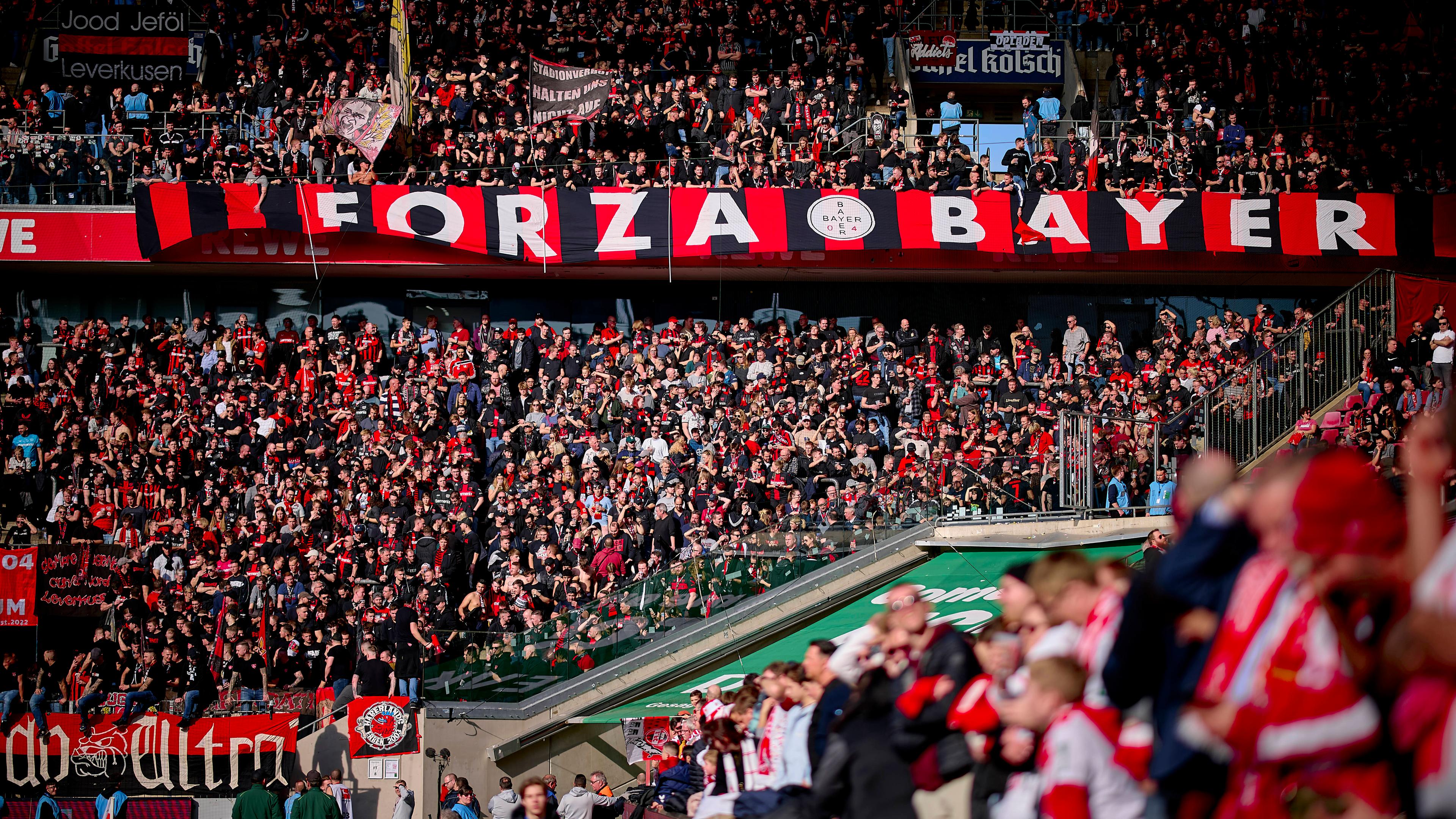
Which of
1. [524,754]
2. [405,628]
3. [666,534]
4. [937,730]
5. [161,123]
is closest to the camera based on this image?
[937,730]

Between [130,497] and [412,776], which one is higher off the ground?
[130,497]

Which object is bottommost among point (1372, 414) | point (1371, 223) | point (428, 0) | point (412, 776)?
point (412, 776)

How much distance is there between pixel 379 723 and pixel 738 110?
13.3 m

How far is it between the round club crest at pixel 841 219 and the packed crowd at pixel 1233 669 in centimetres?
1838

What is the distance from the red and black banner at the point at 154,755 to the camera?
1733cm

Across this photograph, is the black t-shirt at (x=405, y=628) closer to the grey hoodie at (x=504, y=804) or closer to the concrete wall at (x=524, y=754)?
the concrete wall at (x=524, y=754)

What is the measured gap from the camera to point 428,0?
28.4 meters

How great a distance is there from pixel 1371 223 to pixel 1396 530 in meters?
22.6

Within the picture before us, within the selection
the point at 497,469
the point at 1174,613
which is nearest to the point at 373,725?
the point at 497,469

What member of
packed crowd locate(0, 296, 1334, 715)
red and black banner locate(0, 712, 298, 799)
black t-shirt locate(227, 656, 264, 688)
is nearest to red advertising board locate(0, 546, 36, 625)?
packed crowd locate(0, 296, 1334, 715)

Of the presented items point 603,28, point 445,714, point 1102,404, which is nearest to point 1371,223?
point 1102,404

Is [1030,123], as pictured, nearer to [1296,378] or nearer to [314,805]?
[1296,378]

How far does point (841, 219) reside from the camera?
2419 cm

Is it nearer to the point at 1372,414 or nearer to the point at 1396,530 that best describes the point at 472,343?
the point at 1372,414
